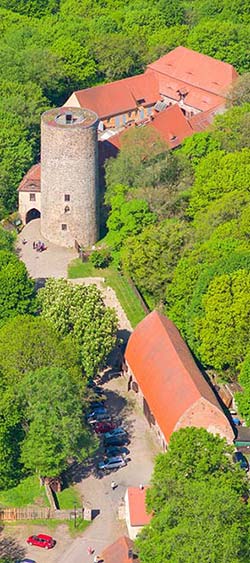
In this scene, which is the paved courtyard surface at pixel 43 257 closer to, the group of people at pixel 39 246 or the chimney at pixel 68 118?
the group of people at pixel 39 246

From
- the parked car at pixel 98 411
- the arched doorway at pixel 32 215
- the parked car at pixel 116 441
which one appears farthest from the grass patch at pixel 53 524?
the arched doorway at pixel 32 215

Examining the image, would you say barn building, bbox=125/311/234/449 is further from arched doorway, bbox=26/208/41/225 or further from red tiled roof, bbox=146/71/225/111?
red tiled roof, bbox=146/71/225/111

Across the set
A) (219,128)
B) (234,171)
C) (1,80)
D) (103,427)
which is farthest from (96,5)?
(103,427)

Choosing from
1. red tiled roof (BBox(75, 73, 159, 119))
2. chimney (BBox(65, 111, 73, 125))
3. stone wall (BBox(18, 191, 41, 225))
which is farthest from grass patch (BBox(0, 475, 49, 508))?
red tiled roof (BBox(75, 73, 159, 119))

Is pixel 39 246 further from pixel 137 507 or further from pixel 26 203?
pixel 137 507

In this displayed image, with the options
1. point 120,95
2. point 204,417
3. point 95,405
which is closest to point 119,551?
point 204,417
